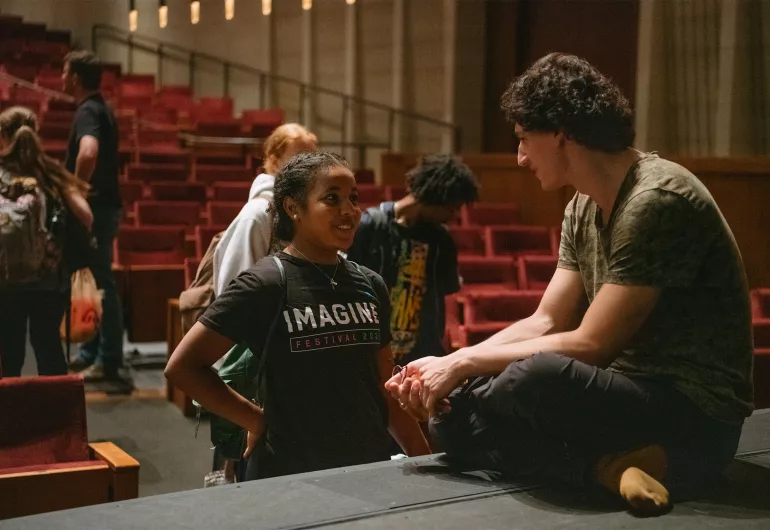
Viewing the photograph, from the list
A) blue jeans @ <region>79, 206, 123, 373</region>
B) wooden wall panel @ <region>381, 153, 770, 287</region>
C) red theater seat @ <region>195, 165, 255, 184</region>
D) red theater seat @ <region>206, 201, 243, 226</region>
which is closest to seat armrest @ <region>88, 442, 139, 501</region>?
blue jeans @ <region>79, 206, 123, 373</region>

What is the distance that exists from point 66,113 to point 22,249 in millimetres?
5582

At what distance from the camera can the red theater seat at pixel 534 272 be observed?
16.0 ft

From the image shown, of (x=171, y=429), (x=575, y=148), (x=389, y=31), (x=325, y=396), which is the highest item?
(x=389, y=31)

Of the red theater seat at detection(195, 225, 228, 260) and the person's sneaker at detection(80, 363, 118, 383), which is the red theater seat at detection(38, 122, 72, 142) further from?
the person's sneaker at detection(80, 363, 118, 383)

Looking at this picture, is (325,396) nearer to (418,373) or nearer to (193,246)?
(418,373)

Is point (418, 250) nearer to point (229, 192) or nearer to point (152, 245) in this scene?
point (152, 245)

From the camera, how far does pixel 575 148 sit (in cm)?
182

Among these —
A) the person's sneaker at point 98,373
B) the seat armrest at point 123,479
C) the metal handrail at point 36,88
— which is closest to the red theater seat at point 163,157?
the metal handrail at point 36,88

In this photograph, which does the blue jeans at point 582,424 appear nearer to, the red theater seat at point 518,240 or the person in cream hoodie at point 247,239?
the person in cream hoodie at point 247,239

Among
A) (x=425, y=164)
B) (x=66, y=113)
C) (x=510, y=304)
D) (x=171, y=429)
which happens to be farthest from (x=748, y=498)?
(x=66, y=113)

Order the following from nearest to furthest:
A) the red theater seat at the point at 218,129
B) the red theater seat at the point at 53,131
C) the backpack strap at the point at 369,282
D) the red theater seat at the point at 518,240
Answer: the backpack strap at the point at 369,282 → the red theater seat at the point at 518,240 → the red theater seat at the point at 53,131 → the red theater seat at the point at 218,129

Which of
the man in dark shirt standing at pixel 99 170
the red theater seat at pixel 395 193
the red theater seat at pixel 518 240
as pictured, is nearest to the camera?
the man in dark shirt standing at pixel 99 170

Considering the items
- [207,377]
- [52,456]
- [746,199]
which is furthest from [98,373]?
[746,199]

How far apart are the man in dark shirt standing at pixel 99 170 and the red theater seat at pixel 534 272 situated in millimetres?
1957
